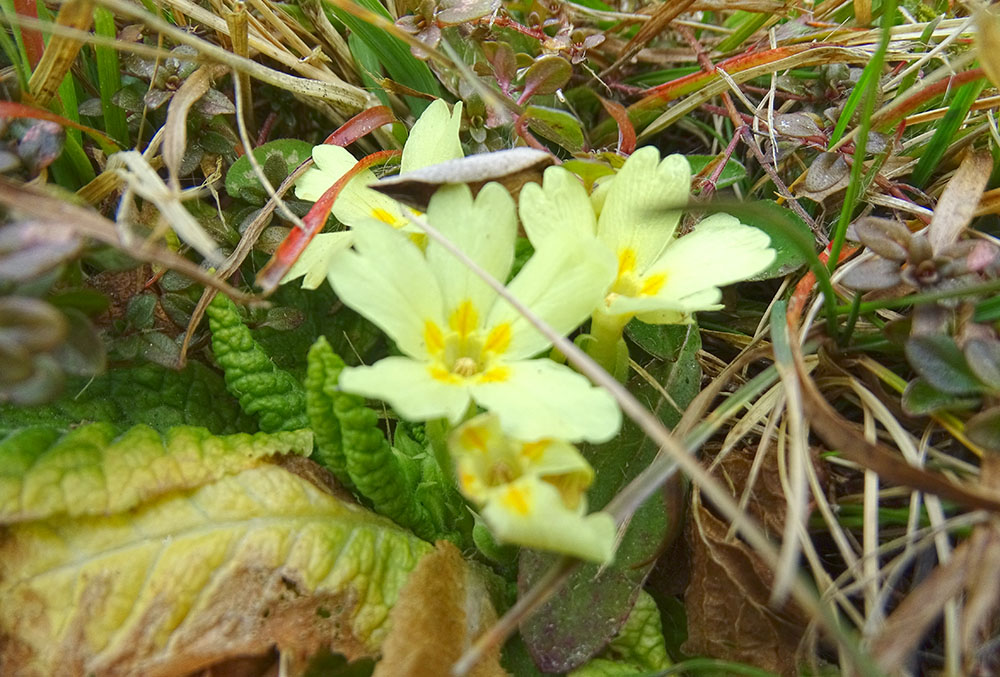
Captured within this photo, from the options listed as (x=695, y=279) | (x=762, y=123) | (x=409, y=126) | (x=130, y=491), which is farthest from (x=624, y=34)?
(x=130, y=491)

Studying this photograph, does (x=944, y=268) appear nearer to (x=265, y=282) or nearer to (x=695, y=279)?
(x=695, y=279)

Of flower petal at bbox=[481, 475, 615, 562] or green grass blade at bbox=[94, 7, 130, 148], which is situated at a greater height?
green grass blade at bbox=[94, 7, 130, 148]

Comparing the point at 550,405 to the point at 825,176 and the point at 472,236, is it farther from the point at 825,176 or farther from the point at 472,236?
the point at 825,176

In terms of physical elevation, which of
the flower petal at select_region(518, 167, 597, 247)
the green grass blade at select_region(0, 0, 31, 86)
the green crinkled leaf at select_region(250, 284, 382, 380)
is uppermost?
the green grass blade at select_region(0, 0, 31, 86)

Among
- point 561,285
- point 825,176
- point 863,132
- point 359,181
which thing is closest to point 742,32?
point 825,176

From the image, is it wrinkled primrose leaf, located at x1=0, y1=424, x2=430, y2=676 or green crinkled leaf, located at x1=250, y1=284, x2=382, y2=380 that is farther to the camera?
green crinkled leaf, located at x1=250, y1=284, x2=382, y2=380

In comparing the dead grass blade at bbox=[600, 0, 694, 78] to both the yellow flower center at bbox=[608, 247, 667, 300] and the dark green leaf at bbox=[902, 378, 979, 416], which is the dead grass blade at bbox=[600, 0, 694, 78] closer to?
the yellow flower center at bbox=[608, 247, 667, 300]

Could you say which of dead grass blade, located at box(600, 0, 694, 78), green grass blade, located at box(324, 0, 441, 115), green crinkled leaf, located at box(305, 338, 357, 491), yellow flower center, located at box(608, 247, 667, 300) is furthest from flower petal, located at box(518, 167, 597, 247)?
dead grass blade, located at box(600, 0, 694, 78)
